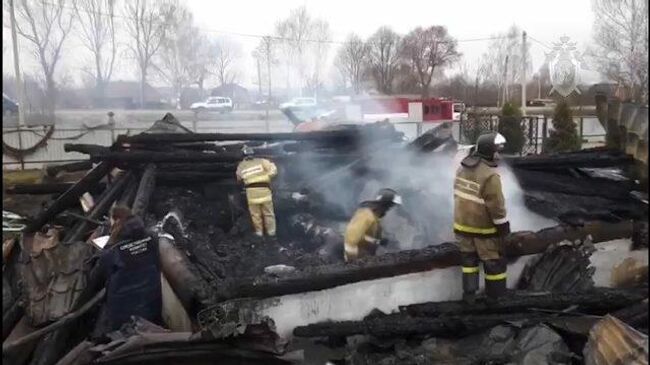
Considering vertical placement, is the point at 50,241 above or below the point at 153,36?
below

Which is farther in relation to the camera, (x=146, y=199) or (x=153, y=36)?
(x=153, y=36)

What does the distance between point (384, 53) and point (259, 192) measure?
→ 43.1 feet

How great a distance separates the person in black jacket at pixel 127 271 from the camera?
4.98 metres

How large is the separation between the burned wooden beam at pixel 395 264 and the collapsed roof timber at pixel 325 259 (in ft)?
0.04

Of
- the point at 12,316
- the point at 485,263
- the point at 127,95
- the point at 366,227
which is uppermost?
the point at 127,95

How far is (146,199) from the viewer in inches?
304

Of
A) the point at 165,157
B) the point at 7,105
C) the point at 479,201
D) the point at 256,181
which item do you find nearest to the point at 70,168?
the point at 165,157

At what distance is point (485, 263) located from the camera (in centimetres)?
511

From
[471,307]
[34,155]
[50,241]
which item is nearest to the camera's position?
[471,307]

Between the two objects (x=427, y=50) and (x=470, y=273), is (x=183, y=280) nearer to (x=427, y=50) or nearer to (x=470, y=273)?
(x=470, y=273)

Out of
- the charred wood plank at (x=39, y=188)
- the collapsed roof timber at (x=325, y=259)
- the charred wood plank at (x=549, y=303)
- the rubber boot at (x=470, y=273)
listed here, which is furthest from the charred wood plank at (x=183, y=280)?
the charred wood plank at (x=39, y=188)

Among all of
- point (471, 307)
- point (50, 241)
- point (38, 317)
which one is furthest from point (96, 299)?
point (471, 307)

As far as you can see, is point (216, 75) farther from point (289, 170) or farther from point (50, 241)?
point (50, 241)

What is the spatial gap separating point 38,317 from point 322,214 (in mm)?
3817
